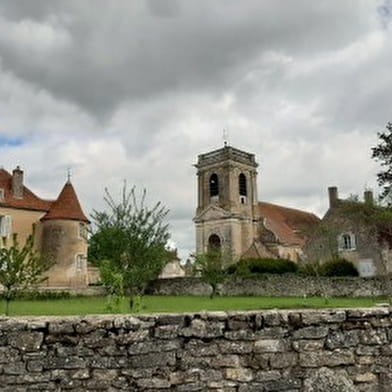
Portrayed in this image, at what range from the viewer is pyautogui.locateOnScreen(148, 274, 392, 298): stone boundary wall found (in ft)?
111

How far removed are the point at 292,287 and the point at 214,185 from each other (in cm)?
3185

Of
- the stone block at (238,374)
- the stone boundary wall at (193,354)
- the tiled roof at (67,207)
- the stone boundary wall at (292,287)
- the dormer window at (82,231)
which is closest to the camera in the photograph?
the stone boundary wall at (193,354)

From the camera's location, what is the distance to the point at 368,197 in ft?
120

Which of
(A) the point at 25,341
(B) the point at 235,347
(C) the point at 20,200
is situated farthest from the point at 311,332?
(C) the point at 20,200

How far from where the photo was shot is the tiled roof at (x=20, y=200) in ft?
137

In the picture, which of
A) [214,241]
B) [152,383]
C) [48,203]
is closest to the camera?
[152,383]

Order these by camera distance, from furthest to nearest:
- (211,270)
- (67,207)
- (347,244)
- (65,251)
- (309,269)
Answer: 1. (347,244)
2. (67,207)
3. (65,251)
4. (309,269)
5. (211,270)

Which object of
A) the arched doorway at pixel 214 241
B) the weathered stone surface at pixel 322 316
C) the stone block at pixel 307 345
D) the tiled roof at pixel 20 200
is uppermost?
the tiled roof at pixel 20 200

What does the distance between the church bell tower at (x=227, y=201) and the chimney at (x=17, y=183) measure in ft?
83.7

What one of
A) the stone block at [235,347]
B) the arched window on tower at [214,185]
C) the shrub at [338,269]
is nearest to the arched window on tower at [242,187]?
the arched window on tower at [214,185]

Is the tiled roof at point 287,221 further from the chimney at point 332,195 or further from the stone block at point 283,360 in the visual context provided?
the stone block at point 283,360

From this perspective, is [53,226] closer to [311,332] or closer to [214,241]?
[214,241]

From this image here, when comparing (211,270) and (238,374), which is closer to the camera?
(238,374)

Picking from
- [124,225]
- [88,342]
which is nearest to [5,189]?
[124,225]
